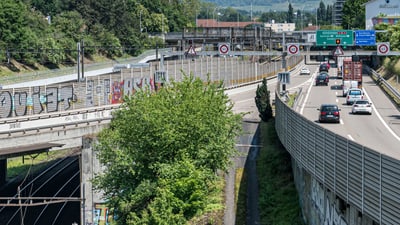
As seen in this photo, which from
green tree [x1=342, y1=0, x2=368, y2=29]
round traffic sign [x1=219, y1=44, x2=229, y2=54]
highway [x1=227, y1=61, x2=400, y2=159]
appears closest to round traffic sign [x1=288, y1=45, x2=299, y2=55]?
highway [x1=227, y1=61, x2=400, y2=159]

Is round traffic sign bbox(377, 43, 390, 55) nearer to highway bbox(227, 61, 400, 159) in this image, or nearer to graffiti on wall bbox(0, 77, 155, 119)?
highway bbox(227, 61, 400, 159)

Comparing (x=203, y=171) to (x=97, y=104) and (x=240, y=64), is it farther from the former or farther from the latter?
(x=240, y=64)

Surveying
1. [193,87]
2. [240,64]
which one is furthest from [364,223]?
[240,64]

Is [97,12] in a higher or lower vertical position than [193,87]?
higher

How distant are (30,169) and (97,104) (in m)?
6.68

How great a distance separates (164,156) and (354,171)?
15858 millimetres

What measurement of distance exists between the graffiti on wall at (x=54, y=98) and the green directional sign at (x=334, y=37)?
65.2 ft

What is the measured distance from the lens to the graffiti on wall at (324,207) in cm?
2050

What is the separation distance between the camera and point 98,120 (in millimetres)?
47406

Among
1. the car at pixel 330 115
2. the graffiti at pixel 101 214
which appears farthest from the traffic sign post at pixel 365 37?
the graffiti at pixel 101 214

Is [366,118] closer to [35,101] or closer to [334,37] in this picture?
[334,37]

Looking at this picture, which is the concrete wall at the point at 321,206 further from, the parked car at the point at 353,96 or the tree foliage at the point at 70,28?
the tree foliage at the point at 70,28

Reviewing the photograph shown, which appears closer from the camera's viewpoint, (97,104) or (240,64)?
(97,104)

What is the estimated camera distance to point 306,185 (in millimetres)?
26609
